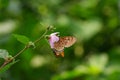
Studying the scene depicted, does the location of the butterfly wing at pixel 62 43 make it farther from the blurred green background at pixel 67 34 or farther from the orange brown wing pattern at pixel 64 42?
the blurred green background at pixel 67 34

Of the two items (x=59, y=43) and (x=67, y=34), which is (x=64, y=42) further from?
(x=67, y=34)

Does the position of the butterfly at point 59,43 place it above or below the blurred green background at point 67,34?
below

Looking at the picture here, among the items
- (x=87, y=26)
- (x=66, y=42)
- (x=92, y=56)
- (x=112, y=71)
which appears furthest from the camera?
(x=87, y=26)

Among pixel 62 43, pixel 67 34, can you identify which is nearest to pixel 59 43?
pixel 62 43

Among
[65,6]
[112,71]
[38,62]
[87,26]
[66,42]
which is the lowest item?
[66,42]

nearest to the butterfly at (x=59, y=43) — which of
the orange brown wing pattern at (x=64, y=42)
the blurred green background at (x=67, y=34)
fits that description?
the orange brown wing pattern at (x=64, y=42)

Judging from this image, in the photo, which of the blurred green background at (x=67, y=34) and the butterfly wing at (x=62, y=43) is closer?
the butterfly wing at (x=62, y=43)

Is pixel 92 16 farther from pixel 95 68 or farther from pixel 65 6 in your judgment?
pixel 95 68

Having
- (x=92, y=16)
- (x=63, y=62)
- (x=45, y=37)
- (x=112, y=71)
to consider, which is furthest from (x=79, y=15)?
(x=45, y=37)
